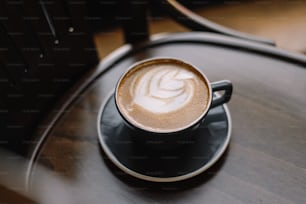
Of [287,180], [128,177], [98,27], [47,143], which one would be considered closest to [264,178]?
[287,180]

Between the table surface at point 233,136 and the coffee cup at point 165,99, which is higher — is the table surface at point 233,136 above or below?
below

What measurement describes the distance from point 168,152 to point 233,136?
0.34ft

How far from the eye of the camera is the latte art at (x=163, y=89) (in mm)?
590

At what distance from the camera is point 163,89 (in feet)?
2.01

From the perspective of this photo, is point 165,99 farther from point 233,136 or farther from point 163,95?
point 233,136

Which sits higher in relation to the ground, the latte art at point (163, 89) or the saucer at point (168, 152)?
the latte art at point (163, 89)

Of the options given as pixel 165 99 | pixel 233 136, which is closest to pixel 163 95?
pixel 165 99

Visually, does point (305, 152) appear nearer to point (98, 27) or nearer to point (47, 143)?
point (47, 143)

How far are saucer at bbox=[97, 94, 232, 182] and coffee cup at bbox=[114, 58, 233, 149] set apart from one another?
24mm

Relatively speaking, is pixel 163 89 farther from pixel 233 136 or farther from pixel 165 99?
pixel 233 136

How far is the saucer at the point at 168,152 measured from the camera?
0.58 meters

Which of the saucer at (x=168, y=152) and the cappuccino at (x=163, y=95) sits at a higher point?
the cappuccino at (x=163, y=95)

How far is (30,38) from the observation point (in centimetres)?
62

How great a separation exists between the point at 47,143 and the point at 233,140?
0.28 m
